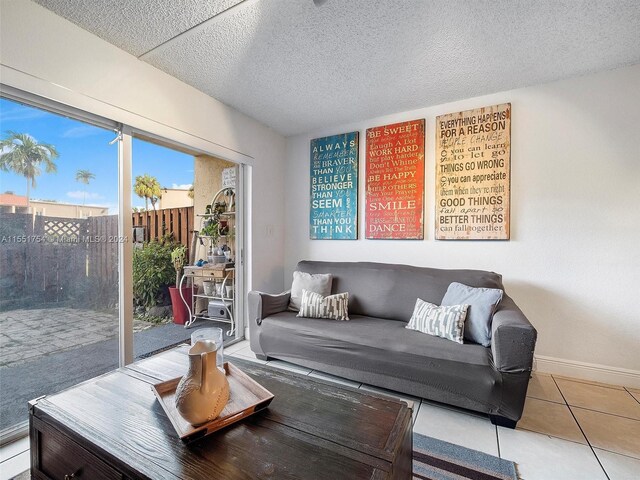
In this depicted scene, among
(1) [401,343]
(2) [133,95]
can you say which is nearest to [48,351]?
(2) [133,95]

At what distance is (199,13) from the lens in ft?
5.62

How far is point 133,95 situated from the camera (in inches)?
82.5

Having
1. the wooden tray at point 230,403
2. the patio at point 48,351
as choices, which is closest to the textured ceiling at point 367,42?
the patio at point 48,351

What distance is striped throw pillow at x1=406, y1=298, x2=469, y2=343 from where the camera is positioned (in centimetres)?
202

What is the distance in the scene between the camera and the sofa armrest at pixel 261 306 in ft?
8.57

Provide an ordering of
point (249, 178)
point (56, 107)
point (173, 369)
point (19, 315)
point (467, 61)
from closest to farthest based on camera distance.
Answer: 1. point (173, 369)
2. point (19, 315)
3. point (56, 107)
4. point (467, 61)
5. point (249, 178)

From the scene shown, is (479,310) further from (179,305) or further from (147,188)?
(147,188)

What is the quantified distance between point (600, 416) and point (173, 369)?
2.61 metres

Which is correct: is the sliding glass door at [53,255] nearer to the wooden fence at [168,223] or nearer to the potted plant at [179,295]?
the potted plant at [179,295]

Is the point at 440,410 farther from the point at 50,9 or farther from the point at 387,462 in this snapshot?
the point at 50,9

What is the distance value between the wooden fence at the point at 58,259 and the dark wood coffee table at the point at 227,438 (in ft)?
2.97

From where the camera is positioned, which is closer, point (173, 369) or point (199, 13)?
point (173, 369)

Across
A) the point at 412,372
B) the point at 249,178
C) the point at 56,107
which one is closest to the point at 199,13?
the point at 56,107

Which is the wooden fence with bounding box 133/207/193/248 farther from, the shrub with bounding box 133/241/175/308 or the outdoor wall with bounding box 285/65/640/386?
the outdoor wall with bounding box 285/65/640/386
